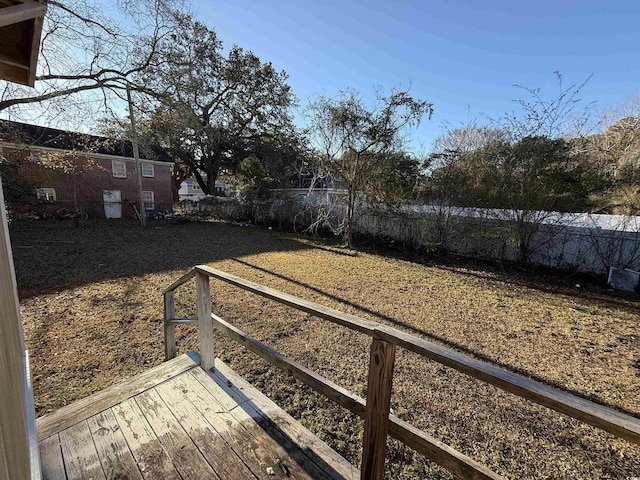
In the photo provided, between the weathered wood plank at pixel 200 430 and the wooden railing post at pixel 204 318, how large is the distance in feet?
0.60

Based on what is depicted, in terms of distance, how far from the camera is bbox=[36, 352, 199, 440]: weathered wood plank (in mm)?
1854

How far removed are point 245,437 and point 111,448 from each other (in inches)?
31.8

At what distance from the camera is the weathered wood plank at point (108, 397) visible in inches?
73.0

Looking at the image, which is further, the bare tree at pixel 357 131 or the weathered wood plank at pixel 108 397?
the bare tree at pixel 357 131

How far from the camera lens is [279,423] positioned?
6.23 feet

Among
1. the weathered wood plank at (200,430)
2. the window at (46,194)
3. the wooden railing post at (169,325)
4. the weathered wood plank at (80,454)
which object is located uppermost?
the window at (46,194)

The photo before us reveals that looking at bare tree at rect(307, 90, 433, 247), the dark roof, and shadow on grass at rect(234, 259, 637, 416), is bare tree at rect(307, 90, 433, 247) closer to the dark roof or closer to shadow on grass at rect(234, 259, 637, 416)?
shadow on grass at rect(234, 259, 637, 416)

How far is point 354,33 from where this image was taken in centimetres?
700

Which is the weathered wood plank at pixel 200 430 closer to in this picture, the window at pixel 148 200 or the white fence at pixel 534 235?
the white fence at pixel 534 235

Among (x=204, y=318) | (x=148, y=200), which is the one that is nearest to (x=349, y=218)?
(x=204, y=318)

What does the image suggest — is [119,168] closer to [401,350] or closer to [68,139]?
[68,139]

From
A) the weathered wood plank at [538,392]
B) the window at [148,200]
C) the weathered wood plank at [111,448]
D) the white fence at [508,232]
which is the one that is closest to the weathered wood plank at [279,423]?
the weathered wood plank at [111,448]

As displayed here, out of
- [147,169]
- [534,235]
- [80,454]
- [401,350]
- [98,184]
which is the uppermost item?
[147,169]

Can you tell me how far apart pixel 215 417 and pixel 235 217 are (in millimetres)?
13867
